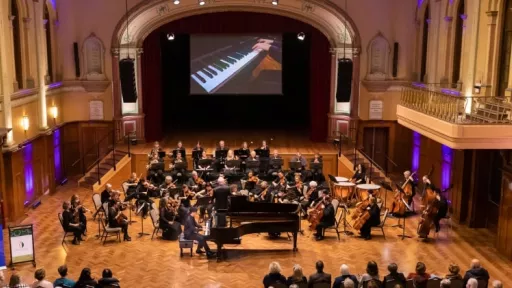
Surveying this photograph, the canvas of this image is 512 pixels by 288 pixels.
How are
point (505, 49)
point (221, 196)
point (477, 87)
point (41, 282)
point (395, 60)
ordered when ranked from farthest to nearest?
point (395, 60) < point (477, 87) < point (505, 49) < point (221, 196) < point (41, 282)

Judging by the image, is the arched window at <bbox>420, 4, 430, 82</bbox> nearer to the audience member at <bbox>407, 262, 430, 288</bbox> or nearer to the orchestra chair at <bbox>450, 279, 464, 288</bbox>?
the audience member at <bbox>407, 262, 430, 288</bbox>

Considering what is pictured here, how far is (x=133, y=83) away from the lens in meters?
21.2

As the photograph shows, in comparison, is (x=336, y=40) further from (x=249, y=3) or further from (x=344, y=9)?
(x=249, y=3)

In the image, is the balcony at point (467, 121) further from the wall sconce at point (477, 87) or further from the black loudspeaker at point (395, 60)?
the black loudspeaker at point (395, 60)

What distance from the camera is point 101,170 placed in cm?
2000

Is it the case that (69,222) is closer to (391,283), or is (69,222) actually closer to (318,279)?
(318,279)

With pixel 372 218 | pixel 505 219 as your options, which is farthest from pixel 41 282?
pixel 505 219

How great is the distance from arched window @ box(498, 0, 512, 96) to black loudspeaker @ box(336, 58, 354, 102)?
660 cm

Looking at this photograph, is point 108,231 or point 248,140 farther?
point 248,140

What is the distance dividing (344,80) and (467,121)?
26.2 ft

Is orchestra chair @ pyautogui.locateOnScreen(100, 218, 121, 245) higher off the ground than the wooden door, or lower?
lower

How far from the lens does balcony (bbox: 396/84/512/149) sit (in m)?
12.9

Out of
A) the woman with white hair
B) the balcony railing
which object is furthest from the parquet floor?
the balcony railing

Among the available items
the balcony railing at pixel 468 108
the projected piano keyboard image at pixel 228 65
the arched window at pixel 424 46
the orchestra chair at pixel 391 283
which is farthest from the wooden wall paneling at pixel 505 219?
the projected piano keyboard image at pixel 228 65
